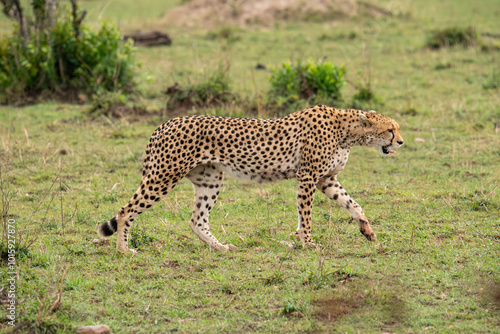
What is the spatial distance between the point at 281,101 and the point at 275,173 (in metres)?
4.84

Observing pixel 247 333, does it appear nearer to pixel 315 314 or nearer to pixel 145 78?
pixel 315 314

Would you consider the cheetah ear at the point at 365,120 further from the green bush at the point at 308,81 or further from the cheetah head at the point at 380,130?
the green bush at the point at 308,81

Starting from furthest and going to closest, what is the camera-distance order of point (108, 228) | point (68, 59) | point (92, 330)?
1. point (68, 59)
2. point (108, 228)
3. point (92, 330)

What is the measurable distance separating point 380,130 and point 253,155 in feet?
4.29

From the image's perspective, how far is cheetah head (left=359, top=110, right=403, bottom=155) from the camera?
6.67 metres

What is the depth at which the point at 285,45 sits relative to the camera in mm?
17344

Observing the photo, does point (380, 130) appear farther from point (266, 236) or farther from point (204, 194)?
point (204, 194)

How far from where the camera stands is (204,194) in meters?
6.62

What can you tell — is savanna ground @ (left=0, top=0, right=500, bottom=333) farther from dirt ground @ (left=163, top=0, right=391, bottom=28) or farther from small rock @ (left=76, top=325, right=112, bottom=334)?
dirt ground @ (left=163, top=0, right=391, bottom=28)

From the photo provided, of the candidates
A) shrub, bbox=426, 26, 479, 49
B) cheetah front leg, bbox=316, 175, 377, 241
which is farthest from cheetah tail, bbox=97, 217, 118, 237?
shrub, bbox=426, 26, 479, 49

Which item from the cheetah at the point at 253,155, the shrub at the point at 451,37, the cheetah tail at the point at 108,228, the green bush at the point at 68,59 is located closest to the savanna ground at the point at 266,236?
the cheetah tail at the point at 108,228

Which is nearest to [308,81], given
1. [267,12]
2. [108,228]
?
[108,228]

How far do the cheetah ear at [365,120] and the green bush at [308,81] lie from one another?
4.88 metres

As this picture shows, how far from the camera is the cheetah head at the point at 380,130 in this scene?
21.9 ft
